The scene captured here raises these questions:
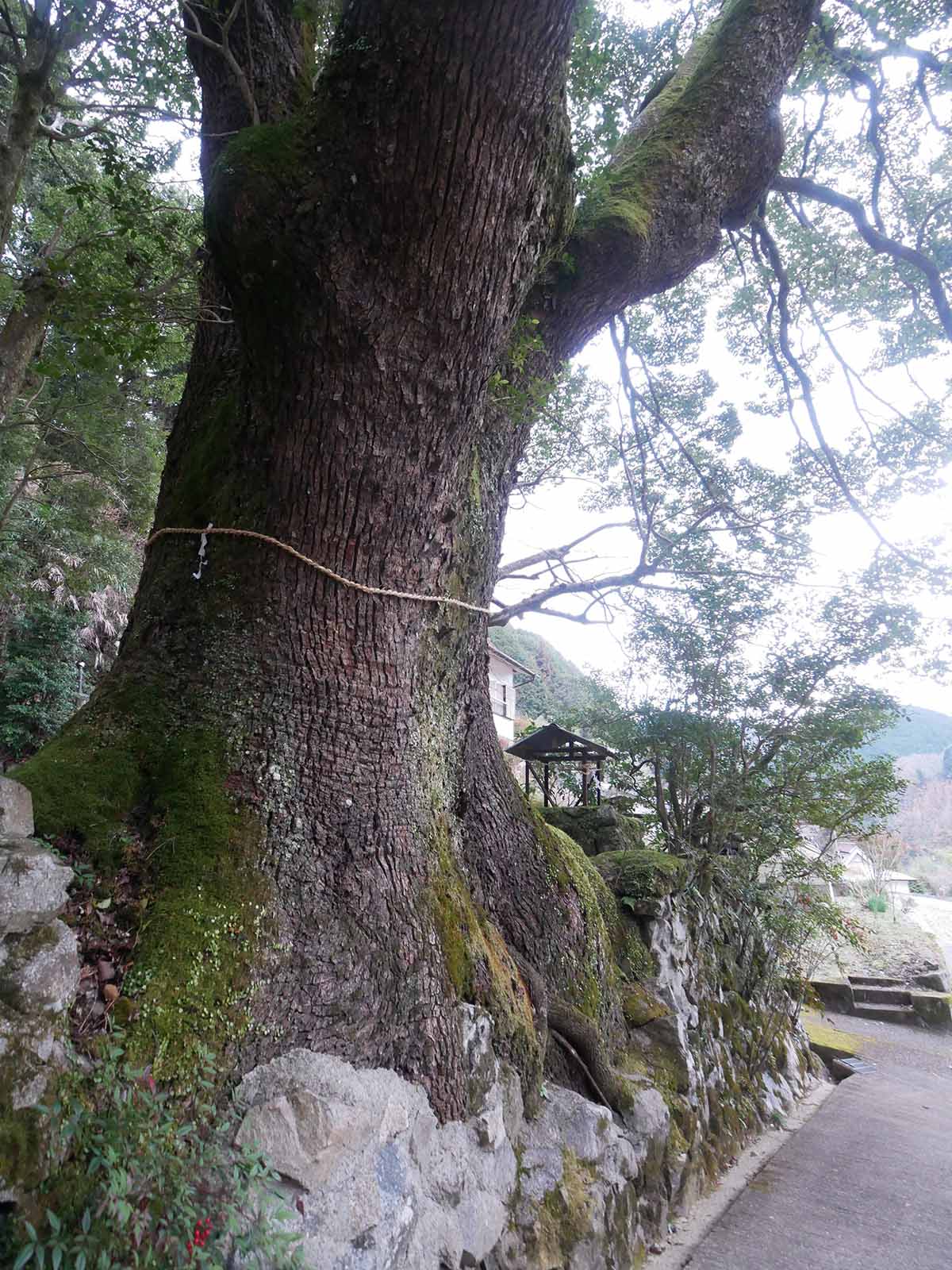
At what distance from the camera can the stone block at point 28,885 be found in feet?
5.24

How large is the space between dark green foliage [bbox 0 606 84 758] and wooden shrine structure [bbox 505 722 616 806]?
6314 millimetres

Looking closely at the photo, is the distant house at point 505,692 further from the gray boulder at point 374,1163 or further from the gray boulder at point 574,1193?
the gray boulder at point 374,1163

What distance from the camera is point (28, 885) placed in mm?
1646

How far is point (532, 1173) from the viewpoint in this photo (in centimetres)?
255

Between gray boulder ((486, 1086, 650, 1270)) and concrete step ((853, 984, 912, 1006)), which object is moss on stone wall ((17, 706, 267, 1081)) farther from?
concrete step ((853, 984, 912, 1006))

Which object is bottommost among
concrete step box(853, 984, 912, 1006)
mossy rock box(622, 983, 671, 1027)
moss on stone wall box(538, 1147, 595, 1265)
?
concrete step box(853, 984, 912, 1006)

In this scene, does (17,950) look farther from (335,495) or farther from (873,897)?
(873,897)

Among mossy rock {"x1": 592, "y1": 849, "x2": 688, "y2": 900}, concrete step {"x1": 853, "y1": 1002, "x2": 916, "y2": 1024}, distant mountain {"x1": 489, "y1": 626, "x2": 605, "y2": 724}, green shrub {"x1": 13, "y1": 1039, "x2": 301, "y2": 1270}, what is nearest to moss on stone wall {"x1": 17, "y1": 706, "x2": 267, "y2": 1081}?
green shrub {"x1": 13, "y1": 1039, "x2": 301, "y2": 1270}

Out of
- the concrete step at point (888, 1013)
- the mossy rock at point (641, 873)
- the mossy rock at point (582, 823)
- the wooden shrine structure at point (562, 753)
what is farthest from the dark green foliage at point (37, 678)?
the concrete step at point (888, 1013)

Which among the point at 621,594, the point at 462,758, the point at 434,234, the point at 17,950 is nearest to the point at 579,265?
the point at 434,234

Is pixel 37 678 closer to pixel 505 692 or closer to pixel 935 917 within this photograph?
pixel 505 692

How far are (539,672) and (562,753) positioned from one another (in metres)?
14.1

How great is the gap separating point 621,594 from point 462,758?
5403 mm

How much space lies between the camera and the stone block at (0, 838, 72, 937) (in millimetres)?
1598
